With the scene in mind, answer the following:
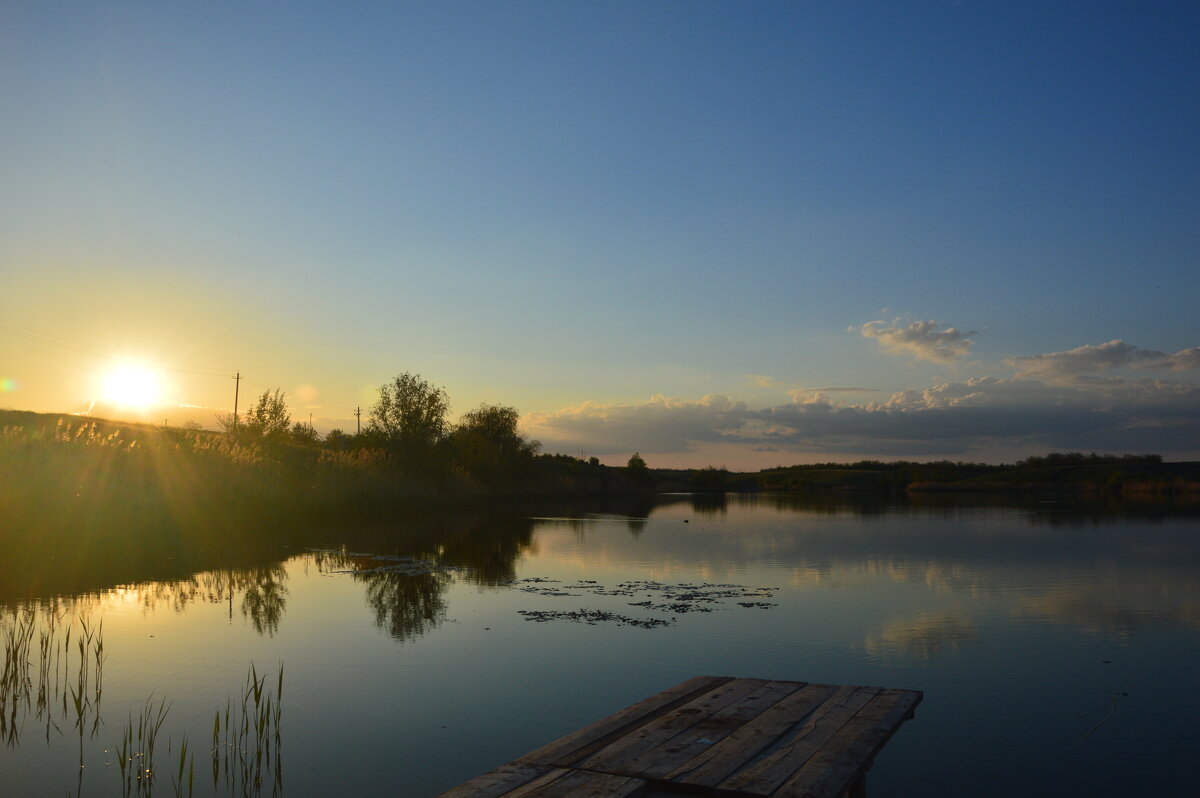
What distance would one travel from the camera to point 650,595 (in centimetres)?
1542

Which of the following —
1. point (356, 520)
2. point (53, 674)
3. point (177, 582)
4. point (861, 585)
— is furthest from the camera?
point (356, 520)

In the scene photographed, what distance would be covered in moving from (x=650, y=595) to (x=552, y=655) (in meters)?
5.32

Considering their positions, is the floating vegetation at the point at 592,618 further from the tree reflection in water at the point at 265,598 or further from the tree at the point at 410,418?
the tree at the point at 410,418

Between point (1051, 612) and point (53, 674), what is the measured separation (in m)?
14.1

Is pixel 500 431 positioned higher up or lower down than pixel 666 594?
higher up

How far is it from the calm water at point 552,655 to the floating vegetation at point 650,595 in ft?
0.41

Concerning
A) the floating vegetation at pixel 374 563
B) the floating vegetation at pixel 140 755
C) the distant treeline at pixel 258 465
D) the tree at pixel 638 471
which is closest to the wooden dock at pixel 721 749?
the floating vegetation at pixel 140 755

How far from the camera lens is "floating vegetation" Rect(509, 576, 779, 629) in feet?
42.5

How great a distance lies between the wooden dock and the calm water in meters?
0.80

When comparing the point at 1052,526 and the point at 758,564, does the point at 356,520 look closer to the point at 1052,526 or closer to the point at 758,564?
the point at 758,564

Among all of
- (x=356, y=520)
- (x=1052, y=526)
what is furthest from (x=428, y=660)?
(x=1052, y=526)

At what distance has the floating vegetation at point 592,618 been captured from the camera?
12.5 metres

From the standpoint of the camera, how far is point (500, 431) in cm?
7006

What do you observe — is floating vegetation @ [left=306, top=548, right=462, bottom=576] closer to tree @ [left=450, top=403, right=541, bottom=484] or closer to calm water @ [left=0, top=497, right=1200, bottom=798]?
calm water @ [left=0, top=497, right=1200, bottom=798]
